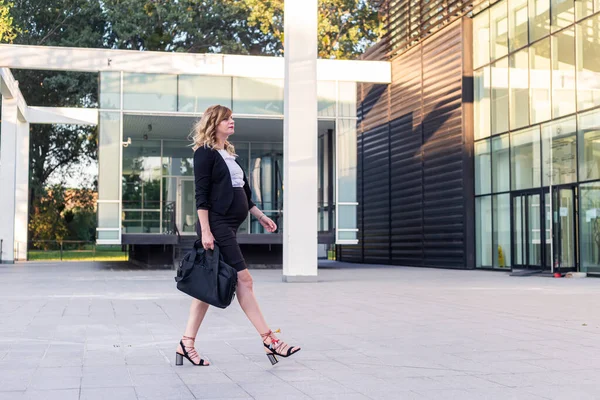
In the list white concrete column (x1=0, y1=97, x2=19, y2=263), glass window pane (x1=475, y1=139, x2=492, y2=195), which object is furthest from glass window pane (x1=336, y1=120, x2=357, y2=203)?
white concrete column (x1=0, y1=97, x2=19, y2=263)

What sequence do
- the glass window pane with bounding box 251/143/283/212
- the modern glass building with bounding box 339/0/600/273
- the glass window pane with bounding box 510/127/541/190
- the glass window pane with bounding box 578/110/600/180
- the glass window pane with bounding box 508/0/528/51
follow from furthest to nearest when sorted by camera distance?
the glass window pane with bounding box 251/143/283/212
the glass window pane with bounding box 508/0/528/51
the glass window pane with bounding box 510/127/541/190
the modern glass building with bounding box 339/0/600/273
the glass window pane with bounding box 578/110/600/180

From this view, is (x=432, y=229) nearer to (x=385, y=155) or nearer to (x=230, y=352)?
(x=385, y=155)

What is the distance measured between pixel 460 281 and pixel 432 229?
7.20m

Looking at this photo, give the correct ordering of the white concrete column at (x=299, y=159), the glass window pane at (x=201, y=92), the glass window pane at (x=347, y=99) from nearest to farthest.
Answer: the white concrete column at (x=299, y=159)
the glass window pane at (x=201, y=92)
the glass window pane at (x=347, y=99)

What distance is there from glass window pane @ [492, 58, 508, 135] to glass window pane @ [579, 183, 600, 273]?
3.43 metres

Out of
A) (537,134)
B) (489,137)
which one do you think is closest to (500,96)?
(489,137)

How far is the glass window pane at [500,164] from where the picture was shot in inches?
779

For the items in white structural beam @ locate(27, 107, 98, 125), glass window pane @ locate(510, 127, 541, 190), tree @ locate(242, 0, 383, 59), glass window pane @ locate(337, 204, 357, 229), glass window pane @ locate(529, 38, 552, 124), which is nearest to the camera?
glass window pane @ locate(529, 38, 552, 124)

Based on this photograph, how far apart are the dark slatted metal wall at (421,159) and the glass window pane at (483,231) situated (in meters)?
0.27

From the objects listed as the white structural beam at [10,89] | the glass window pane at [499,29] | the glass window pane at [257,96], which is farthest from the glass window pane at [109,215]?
the glass window pane at [499,29]

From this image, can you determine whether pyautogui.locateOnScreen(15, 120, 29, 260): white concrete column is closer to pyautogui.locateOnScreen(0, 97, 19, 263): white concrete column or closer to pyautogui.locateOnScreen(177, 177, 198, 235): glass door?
pyautogui.locateOnScreen(0, 97, 19, 263): white concrete column

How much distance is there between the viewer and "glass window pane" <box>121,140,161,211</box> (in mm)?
23141

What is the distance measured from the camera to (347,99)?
22.1 m

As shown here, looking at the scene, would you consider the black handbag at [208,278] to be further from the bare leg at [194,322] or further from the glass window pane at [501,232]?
the glass window pane at [501,232]
